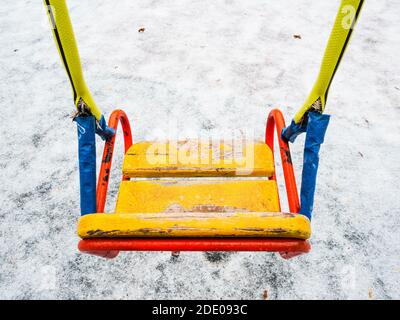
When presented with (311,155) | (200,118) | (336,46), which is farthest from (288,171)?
(200,118)

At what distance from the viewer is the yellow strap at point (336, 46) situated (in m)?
0.90

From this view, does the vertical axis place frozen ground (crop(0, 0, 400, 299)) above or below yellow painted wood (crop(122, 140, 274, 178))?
below

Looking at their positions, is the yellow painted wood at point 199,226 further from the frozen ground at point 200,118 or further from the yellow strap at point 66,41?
the frozen ground at point 200,118

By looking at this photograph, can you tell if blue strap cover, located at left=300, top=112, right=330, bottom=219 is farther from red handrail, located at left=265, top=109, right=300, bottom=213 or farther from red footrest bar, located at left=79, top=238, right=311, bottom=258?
red footrest bar, located at left=79, top=238, right=311, bottom=258

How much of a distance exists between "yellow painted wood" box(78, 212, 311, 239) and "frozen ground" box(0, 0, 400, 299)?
124 centimetres

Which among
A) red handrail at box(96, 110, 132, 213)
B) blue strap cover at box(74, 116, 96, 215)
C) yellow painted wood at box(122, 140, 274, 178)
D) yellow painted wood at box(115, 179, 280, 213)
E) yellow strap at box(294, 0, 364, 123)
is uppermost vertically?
yellow strap at box(294, 0, 364, 123)

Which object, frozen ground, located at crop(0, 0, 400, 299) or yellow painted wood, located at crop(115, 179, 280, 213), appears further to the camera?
frozen ground, located at crop(0, 0, 400, 299)

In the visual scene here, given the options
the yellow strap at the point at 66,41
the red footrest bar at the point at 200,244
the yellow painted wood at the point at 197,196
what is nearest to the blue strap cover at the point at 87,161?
the yellow strap at the point at 66,41

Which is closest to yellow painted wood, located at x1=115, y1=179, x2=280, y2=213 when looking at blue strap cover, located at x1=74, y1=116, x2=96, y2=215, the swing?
the swing

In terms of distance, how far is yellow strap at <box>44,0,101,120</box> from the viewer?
35.8 inches

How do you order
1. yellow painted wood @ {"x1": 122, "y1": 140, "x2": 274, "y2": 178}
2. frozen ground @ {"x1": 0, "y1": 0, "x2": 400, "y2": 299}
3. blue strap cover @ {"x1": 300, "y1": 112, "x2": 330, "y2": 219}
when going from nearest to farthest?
1. blue strap cover @ {"x1": 300, "y1": 112, "x2": 330, "y2": 219}
2. yellow painted wood @ {"x1": 122, "y1": 140, "x2": 274, "y2": 178}
3. frozen ground @ {"x1": 0, "y1": 0, "x2": 400, "y2": 299}

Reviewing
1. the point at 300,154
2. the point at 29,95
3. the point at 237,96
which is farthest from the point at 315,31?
the point at 29,95

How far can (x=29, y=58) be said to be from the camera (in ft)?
14.3

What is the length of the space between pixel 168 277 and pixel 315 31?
447 centimetres
